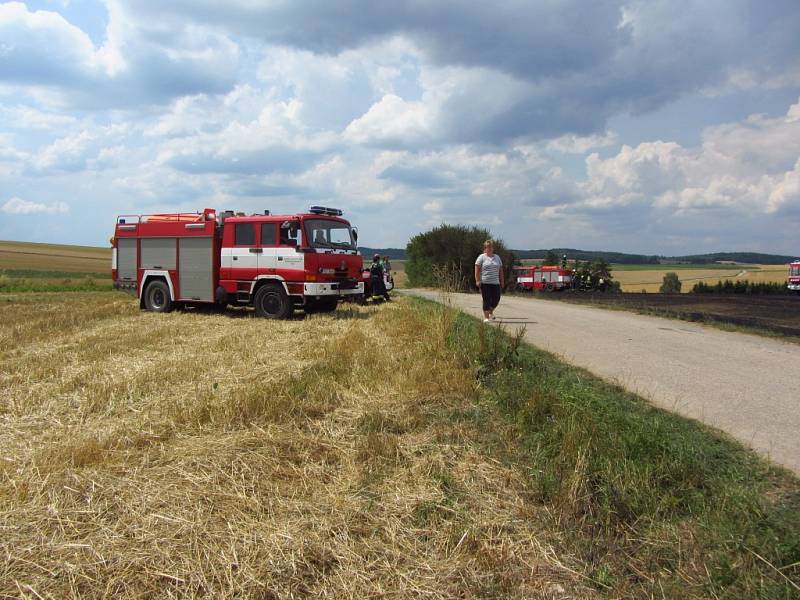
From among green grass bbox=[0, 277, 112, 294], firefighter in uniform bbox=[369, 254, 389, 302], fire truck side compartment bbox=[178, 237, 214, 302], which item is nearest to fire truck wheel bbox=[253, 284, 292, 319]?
fire truck side compartment bbox=[178, 237, 214, 302]

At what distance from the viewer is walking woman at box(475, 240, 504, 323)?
534 inches

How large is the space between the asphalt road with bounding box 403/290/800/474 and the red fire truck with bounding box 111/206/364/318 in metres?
4.71

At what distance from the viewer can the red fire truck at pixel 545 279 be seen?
54719 mm

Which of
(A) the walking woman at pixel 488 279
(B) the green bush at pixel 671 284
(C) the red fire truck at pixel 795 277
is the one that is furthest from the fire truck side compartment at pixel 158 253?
(B) the green bush at pixel 671 284

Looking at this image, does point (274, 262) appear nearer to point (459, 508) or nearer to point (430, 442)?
point (430, 442)

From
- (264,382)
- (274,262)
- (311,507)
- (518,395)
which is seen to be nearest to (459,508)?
(311,507)

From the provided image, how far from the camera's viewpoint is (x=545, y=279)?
5512cm

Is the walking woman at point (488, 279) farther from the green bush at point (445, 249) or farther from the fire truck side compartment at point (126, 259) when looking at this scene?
the green bush at point (445, 249)

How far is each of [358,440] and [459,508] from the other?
134 centimetres

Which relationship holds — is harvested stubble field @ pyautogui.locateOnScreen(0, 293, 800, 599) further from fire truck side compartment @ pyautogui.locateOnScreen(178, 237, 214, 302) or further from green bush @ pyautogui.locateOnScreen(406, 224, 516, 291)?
green bush @ pyautogui.locateOnScreen(406, 224, 516, 291)

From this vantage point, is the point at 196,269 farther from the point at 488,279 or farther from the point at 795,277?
the point at 795,277

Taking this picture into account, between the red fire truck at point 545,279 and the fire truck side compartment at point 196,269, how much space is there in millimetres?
40468

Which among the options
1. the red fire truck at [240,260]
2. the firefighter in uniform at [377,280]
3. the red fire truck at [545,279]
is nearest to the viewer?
the red fire truck at [240,260]

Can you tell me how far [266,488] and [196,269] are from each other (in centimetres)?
1328
